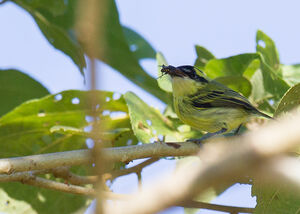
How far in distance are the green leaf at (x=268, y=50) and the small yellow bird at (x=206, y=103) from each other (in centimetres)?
41

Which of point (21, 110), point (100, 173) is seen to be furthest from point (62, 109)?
point (100, 173)

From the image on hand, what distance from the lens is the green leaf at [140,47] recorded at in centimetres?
449

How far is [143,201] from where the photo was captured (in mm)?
496

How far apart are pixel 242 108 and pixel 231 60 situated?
703 mm

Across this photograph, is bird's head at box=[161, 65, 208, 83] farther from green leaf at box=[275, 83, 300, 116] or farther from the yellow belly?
green leaf at box=[275, 83, 300, 116]

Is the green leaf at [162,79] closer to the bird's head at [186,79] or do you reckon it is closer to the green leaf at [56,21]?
the bird's head at [186,79]

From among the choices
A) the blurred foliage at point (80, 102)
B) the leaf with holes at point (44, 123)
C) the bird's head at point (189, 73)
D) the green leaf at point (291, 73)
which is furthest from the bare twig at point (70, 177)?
the bird's head at point (189, 73)

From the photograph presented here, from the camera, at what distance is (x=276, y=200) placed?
264 centimetres

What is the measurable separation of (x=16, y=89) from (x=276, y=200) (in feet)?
7.70

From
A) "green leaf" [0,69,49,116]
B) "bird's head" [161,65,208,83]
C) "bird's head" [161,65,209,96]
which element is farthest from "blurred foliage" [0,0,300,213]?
"bird's head" [161,65,208,83]

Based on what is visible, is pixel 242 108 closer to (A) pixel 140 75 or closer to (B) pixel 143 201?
(A) pixel 140 75

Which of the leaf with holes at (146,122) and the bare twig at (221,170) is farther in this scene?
the leaf with holes at (146,122)

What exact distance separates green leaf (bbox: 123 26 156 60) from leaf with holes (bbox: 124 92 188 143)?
1005 millimetres

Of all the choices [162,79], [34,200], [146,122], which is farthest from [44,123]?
[162,79]
